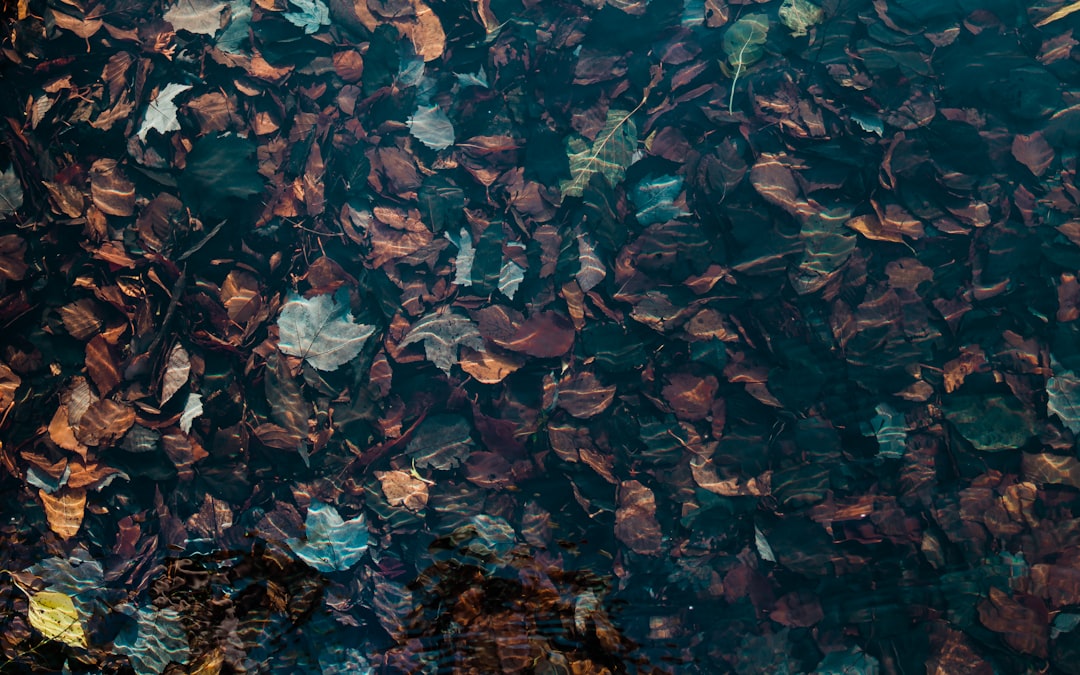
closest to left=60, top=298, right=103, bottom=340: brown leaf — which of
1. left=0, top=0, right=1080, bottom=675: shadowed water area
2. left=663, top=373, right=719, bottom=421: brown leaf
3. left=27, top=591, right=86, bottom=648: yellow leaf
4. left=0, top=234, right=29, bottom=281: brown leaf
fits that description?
left=0, top=0, right=1080, bottom=675: shadowed water area

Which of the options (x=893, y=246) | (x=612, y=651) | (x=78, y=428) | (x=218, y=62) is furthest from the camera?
(x=218, y=62)

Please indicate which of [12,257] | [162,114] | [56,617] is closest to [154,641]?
[56,617]

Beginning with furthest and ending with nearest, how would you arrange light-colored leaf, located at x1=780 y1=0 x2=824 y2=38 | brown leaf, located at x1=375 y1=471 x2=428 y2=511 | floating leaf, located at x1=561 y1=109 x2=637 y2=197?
light-colored leaf, located at x1=780 y1=0 x2=824 y2=38 < floating leaf, located at x1=561 y1=109 x2=637 y2=197 < brown leaf, located at x1=375 y1=471 x2=428 y2=511

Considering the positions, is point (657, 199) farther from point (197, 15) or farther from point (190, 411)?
point (197, 15)

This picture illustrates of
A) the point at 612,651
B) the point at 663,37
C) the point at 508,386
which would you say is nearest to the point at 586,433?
the point at 508,386

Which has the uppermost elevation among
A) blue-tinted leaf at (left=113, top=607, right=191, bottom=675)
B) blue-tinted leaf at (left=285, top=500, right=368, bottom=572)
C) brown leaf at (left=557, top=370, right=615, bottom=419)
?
brown leaf at (left=557, top=370, right=615, bottom=419)

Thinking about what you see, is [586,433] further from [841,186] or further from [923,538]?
[841,186]

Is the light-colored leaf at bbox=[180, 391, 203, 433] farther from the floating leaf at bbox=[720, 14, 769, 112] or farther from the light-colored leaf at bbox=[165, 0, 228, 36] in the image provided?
the floating leaf at bbox=[720, 14, 769, 112]
